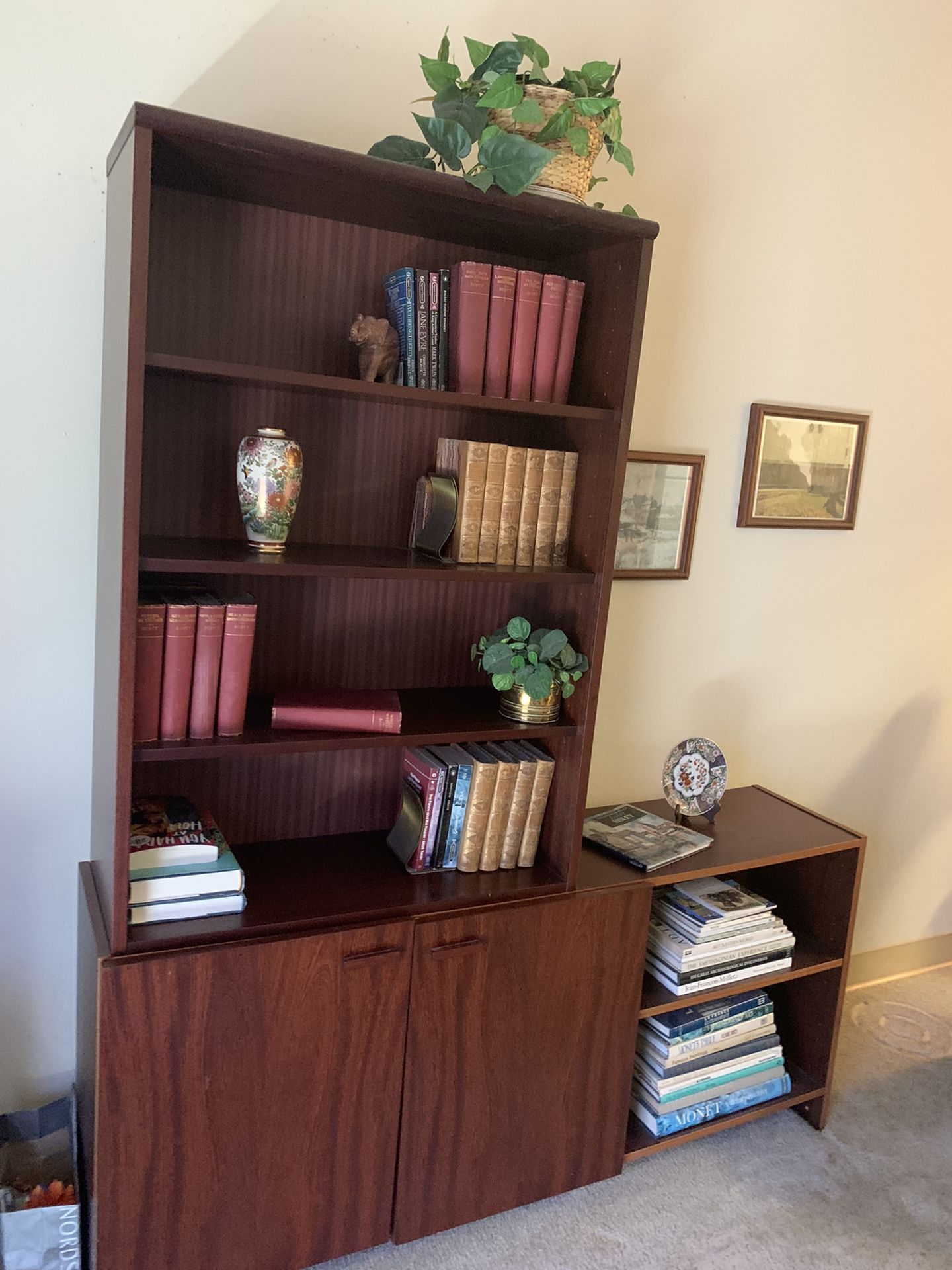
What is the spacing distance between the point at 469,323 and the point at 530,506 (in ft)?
1.12

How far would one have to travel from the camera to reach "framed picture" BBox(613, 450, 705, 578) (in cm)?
218

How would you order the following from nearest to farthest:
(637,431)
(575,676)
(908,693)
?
1. (575,676)
2. (637,431)
3. (908,693)

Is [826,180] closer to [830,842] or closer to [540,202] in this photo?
[540,202]

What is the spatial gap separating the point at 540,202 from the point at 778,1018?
2.01 m

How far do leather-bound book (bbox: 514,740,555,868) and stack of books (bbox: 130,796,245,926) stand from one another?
55 cm

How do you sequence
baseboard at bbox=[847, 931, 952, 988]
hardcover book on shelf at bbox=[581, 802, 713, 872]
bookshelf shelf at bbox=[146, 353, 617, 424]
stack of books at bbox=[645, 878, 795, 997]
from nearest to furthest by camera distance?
bookshelf shelf at bbox=[146, 353, 617, 424]
hardcover book on shelf at bbox=[581, 802, 713, 872]
stack of books at bbox=[645, 878, 795, 997]
baseboard at bbox=[847, 931, 952, 988]

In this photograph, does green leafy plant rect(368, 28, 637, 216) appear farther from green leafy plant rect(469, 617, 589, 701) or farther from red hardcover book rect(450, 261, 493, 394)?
green leafy plant rect(469, 617, 589, 701)

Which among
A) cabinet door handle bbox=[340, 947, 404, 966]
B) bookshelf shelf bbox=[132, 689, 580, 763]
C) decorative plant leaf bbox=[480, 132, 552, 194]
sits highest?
decorative plant leaf bbox=[480, 132, 552, 194]

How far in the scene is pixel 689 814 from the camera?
2.21 meters

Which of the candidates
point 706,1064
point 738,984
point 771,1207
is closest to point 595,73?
point 738,984

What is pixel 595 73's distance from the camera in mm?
1526

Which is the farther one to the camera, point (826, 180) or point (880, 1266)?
point (826, 180)

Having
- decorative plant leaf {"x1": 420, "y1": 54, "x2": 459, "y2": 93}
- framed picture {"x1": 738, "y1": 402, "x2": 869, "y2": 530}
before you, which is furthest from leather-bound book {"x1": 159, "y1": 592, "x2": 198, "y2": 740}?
framed picture {"x1": 738, "y1": 402, "x2": 869, "y2": 530}

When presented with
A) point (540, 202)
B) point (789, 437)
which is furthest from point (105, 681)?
point (789, 437)
